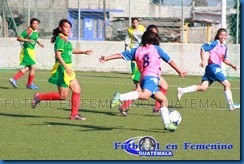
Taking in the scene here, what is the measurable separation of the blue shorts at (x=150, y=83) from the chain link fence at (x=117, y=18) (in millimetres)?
15784

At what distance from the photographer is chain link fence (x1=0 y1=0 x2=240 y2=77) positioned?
28.9m

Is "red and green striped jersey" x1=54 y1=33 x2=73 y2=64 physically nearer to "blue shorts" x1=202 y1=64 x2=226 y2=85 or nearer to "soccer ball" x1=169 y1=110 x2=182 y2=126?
"soccer ball" x1=169 y1=110 x2=182 y2=126

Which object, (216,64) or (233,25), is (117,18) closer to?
(233,25)

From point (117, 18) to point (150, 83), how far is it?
21481 millimetres

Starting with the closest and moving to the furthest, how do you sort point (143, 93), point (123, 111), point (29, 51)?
1. point (143, 93)
2. point (123, 111)
3. point (29, 51)

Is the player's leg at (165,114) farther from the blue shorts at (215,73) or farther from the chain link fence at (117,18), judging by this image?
the chain link fence at (117,18)

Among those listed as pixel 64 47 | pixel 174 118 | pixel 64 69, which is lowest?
pixel 174 118

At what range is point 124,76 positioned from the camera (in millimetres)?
25406

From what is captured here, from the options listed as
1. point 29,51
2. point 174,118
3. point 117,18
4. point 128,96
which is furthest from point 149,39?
point 117,18

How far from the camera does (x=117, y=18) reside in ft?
108

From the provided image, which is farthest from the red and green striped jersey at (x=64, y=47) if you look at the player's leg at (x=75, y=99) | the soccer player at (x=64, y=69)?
the player's leg at (x=75, y=99)

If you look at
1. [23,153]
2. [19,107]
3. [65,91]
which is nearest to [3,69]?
[19,107]

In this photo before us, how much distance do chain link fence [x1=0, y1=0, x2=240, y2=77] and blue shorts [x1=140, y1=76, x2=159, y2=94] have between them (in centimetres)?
1578

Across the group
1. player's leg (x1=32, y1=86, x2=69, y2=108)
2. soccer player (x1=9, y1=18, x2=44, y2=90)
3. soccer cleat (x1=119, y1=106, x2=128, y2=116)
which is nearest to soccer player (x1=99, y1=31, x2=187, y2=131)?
player's leg (x1=32, y1=86, x2=69, y2=108)
